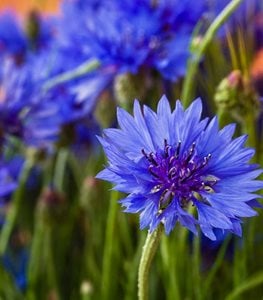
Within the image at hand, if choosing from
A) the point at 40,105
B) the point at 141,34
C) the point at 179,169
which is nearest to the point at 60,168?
the point at 40,105

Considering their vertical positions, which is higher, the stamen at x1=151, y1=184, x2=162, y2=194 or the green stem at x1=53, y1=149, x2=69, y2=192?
the green stem at x1=53, y1=149, x2=69, y2=192

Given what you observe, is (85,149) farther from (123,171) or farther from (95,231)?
(123,171)

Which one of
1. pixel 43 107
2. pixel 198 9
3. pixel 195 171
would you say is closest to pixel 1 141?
pixel 43 107

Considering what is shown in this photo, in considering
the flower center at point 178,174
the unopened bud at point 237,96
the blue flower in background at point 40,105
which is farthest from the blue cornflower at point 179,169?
the blue flower in background at point 40,105

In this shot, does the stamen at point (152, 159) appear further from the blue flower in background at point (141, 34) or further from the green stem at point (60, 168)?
the green stem at point (60, 168)

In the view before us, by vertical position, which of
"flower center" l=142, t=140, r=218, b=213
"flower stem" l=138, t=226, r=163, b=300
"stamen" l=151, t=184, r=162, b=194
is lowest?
"flower stem" l=138, t=226, r=163, b=300

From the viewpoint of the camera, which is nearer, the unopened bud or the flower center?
the flower center

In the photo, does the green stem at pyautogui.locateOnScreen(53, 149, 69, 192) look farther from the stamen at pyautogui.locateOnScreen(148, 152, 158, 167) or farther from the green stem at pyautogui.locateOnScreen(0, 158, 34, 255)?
the stamen at pyautogui.locateOnScreen(148, 152, 158, 167)

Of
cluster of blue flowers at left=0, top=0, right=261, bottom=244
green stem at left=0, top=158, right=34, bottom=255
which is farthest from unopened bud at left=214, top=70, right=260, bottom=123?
green stem at left=0, top=158, right=34, bottom=255
